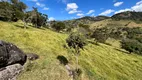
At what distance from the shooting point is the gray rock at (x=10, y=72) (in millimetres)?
19916

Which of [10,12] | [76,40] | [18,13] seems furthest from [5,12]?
[76,40]

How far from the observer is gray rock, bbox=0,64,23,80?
19916 mm

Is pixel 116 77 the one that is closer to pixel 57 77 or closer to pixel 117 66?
pixel 117 66

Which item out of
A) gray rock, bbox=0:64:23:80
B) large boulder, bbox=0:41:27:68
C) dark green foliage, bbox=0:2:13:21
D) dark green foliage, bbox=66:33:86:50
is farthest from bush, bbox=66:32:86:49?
dark green foliage, bbox=0:2:13:21

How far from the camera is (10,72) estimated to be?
840 inches

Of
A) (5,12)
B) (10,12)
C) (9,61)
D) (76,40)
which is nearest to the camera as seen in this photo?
(9,61)

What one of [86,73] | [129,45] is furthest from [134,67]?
[129,45]

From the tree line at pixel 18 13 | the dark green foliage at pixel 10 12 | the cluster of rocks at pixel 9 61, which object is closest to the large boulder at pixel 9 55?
the cluster of rocks at pixel 9 61

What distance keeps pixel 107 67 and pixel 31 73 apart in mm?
29118

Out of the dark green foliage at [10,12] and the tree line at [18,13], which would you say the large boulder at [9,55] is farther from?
the dark green foliage at [10,12]

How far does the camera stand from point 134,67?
56.3 meters

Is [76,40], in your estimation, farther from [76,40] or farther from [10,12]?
[10,12]

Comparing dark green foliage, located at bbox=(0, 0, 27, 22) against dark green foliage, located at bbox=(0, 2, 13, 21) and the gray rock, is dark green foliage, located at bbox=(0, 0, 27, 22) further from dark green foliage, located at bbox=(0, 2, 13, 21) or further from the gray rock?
the gray rock

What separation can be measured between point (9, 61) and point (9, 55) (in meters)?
0.84
